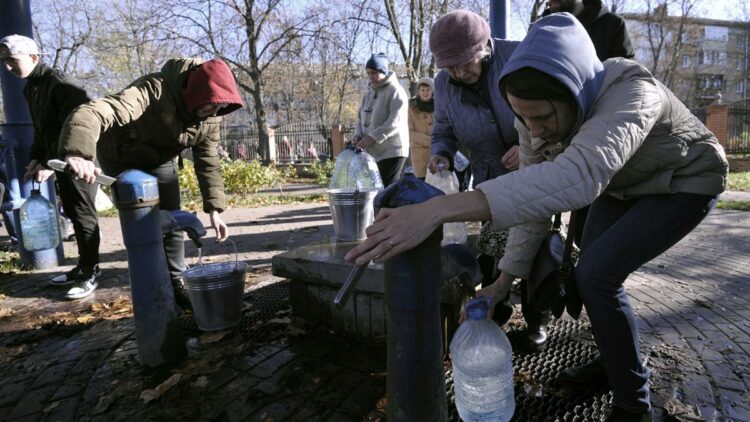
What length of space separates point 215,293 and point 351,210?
3.33ft

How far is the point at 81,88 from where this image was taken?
419cm

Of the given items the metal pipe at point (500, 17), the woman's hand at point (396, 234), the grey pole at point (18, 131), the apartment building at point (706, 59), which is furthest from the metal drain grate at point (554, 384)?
the apartment building at point (706, 59)

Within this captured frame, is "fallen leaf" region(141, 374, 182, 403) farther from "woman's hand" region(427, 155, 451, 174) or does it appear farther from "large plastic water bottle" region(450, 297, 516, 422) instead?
"woman's hand" region(427, 155, 451, 174)

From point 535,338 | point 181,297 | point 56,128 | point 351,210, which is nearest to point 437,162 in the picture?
point 351,210

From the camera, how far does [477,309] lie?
1786mm

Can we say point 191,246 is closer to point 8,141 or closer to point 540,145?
point 8,141

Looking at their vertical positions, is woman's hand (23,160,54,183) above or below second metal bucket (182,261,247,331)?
above

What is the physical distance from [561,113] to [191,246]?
5.48m

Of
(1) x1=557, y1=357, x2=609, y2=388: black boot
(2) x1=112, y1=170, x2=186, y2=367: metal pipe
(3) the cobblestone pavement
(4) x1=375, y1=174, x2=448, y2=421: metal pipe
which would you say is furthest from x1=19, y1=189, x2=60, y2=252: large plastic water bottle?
(1) x1=557, y1=357, x2=609, y2=388: black boot

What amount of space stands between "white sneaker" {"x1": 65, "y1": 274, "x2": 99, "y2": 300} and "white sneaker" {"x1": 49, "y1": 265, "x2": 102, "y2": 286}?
0.05 m

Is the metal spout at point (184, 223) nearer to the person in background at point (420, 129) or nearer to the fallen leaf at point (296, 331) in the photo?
the fallen leaf at point (296, 331)

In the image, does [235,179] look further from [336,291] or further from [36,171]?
[336,291]

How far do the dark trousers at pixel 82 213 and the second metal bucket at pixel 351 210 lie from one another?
2.33 metres

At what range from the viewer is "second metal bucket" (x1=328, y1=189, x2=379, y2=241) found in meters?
3.20
